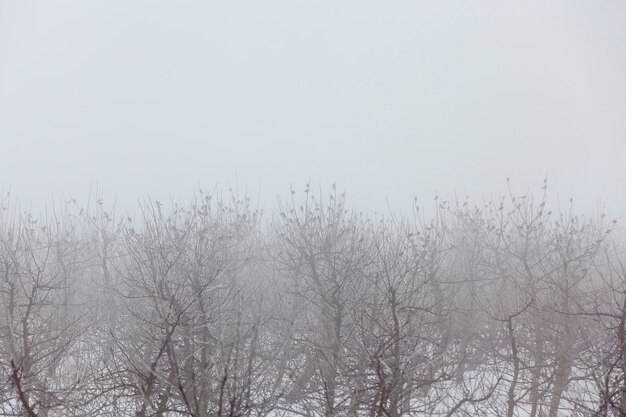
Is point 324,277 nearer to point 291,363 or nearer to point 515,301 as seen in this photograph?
point 291,363

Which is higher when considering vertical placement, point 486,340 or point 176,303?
point 486,340

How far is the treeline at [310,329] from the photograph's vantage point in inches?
298

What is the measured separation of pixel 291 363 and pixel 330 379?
2.78m

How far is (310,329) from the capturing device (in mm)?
11594

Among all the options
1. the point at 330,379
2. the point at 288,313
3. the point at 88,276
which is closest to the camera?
the point at 330,379

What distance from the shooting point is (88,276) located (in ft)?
74.7

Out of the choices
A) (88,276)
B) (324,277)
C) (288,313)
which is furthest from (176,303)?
(88,276)

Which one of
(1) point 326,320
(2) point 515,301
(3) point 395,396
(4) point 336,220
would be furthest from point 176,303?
(2) point 515,301

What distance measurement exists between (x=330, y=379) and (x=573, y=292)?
680cm

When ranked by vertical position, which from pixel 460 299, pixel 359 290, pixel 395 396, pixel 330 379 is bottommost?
pixel 395 396

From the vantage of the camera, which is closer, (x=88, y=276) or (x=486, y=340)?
(x=486, y=340)

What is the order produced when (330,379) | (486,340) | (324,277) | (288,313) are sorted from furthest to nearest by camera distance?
1. (486,340)
2. (288,313)
3. (324,277)
4. (330,379)

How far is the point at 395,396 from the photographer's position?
7824 millimetres

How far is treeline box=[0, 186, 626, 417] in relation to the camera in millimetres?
7559
